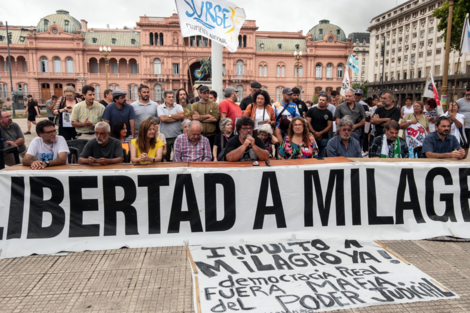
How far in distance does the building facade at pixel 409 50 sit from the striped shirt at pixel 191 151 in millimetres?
49294

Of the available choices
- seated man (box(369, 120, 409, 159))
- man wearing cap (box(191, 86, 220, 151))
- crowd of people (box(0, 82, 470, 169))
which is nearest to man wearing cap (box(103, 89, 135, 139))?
crowd of people (box(0, 82, 470, 169))

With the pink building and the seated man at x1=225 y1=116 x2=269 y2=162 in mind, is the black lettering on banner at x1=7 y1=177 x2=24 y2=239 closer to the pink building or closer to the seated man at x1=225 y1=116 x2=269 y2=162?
the seated man at x1=225 y1=116 x2=269 y2=162

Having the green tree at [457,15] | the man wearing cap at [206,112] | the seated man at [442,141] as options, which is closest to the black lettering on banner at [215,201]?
the man wearing cap at [206,112]

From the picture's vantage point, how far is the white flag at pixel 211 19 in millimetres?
6590

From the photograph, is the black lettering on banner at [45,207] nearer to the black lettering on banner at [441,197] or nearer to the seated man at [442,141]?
the black lettering on banner at [441,197]

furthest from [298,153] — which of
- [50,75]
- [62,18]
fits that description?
[62,18]

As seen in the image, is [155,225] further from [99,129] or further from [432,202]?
[432,202]

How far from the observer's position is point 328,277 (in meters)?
3.30

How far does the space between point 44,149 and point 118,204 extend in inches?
56.7

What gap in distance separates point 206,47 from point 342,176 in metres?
58.3

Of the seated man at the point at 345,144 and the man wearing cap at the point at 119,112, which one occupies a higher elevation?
the man wearing cap at the point at 119,112

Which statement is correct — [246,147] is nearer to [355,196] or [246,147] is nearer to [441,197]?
[355,196]

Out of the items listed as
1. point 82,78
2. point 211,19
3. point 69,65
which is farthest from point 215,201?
point 69,65

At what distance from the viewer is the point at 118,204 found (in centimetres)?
414
